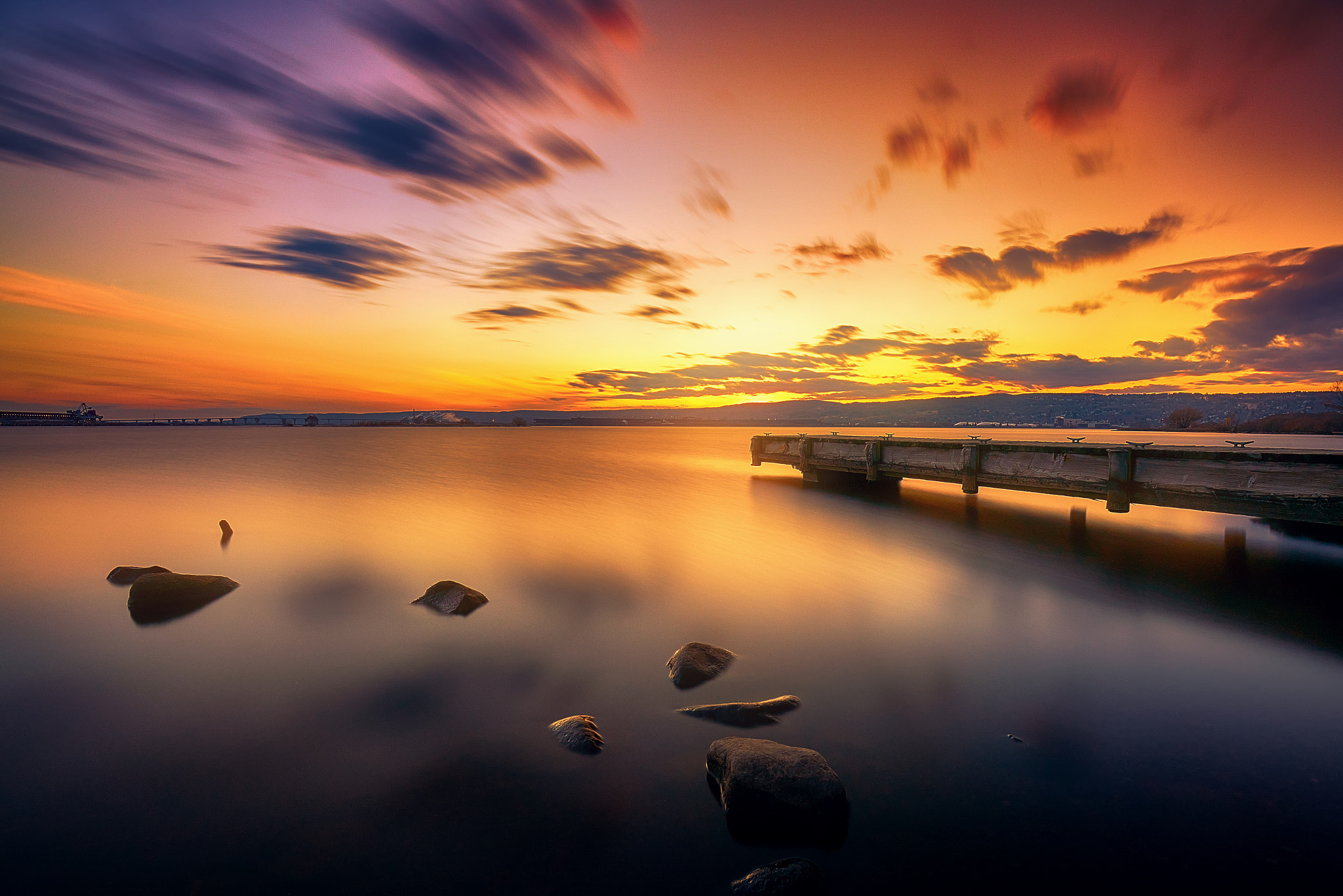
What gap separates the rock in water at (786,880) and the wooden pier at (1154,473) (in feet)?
35.7

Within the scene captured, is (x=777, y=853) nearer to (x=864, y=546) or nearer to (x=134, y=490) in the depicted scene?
(x=864, y=546)

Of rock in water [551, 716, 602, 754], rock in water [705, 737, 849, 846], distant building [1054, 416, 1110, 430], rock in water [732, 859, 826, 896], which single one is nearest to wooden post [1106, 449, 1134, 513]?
rock in water [705, 737, 849, 846]

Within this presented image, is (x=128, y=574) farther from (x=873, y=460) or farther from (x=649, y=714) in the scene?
(x=873, y=460)

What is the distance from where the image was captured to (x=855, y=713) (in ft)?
18.3

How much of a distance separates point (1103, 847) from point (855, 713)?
7.10ft

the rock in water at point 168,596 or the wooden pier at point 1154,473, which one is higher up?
the wooden pier at point 1154,473

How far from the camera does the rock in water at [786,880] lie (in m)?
3.25

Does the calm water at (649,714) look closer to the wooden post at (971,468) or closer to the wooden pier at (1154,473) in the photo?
the wooden pier at (1154,473)

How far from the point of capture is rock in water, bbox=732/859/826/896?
3.25 m

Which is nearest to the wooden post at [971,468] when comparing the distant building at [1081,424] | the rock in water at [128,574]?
the rock in water at [128,574]

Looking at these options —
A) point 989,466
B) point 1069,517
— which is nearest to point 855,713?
point 989,466

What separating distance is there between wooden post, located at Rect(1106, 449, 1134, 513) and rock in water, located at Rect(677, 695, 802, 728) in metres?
10.3

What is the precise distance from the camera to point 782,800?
12.8 feet

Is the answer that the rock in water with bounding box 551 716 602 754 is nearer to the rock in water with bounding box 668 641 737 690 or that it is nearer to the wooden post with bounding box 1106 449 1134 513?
the rock in water with bounding box 668 641 737 690
